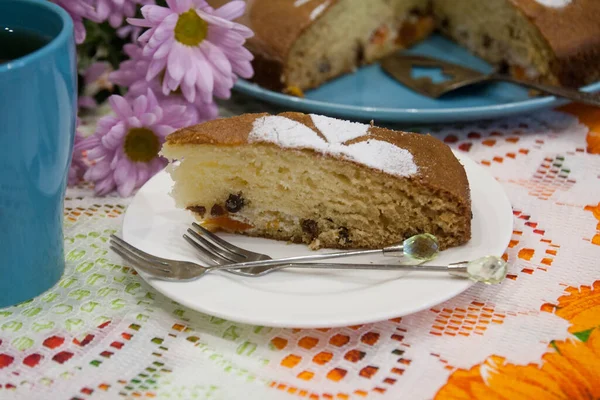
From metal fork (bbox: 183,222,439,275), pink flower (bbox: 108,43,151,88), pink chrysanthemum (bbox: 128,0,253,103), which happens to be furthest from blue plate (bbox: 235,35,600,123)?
metal fork (bbox: 183,222,439,275)

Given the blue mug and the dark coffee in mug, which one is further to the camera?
the dark coffee in mug

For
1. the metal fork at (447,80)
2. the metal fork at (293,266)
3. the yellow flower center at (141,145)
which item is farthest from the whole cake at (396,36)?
the metal fork at (293,266)

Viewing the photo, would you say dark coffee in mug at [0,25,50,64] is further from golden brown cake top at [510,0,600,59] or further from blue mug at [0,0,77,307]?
golden brown cake top at [510,0,600,59]

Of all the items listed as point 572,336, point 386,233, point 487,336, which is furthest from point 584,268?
point 386,233

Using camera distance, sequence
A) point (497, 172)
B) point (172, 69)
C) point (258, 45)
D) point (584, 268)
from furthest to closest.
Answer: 1. point (258, 45)
2. point (497, 172)
3. point (172, 69)
4. point (584, 268)

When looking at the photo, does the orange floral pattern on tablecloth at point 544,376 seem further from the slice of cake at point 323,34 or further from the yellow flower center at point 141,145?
the slice of cake at point 323,34

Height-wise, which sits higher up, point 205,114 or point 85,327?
point 205,114

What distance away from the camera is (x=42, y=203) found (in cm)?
146

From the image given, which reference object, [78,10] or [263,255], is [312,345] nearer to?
[263,255]

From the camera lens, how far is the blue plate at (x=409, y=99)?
→ 7.13 ft

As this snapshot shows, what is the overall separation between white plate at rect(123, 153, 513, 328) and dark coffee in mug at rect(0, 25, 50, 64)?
452 mm

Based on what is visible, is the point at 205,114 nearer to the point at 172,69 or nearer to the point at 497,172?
the point at 172,69

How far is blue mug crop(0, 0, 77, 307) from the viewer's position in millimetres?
1289

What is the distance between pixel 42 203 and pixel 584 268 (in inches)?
49.9
